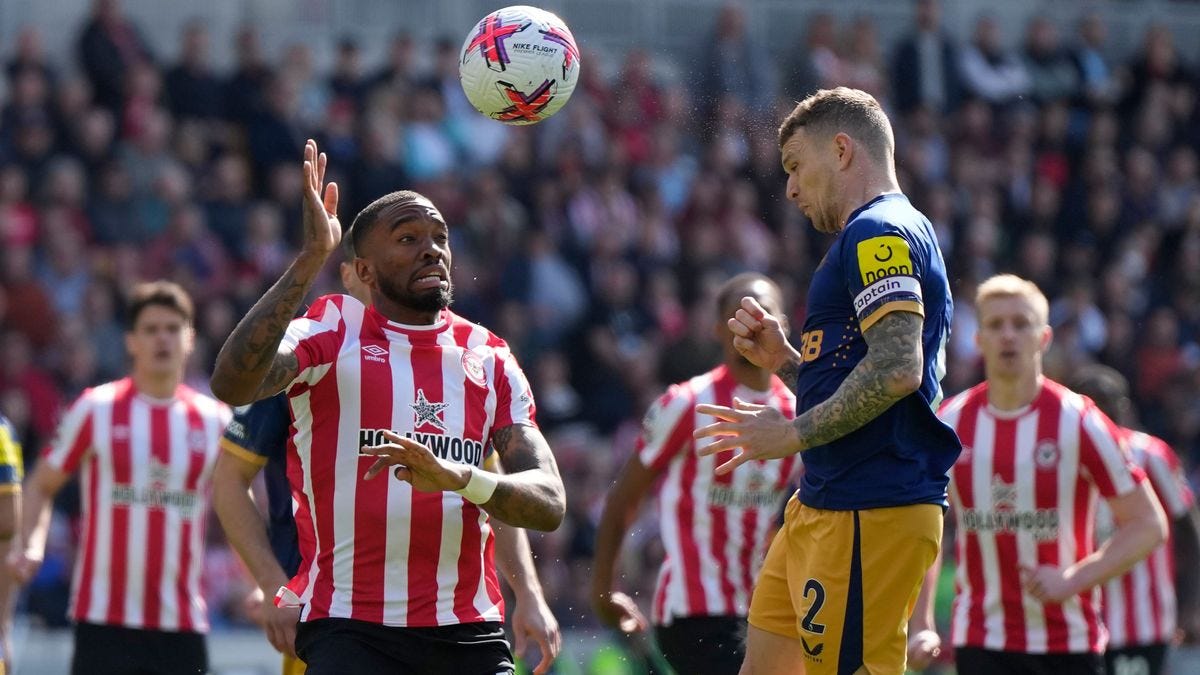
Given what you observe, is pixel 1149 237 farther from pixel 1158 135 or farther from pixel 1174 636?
pixel 1174 636

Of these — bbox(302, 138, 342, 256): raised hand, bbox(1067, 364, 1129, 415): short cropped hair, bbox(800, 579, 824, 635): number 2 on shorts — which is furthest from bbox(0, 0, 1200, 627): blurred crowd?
bbox(800, 579, 824, 635): number 2 on shorts

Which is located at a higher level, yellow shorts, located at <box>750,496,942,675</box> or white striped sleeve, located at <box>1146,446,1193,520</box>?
white striped sleeve, located at <box>1146,446,1193,520</box>

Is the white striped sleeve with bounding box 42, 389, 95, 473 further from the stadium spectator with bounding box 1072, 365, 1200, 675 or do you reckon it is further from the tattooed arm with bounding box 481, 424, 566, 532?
the stadium spectator with bounding box 1072, 365, 1200, 675

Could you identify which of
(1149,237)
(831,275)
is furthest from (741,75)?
(831,275)

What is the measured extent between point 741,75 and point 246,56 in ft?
15.2

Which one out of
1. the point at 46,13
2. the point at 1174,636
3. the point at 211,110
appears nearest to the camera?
the point at 1174,636

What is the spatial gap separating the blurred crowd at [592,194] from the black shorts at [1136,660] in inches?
146

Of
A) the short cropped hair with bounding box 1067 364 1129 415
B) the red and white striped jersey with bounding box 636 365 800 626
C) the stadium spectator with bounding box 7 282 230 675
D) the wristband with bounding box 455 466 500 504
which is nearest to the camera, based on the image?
the wristband with bounding box 455 466 500 504

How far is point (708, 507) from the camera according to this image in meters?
8.13

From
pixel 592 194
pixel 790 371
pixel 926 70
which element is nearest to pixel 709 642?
pixel 790 371

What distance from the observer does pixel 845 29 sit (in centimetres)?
1855

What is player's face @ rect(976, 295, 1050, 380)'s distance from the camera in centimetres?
768

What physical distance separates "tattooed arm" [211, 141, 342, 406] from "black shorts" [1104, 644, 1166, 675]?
20.8 feet

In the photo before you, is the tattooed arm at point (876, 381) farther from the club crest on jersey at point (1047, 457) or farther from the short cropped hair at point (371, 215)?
the club crest on jersey at point (1047, 457)
